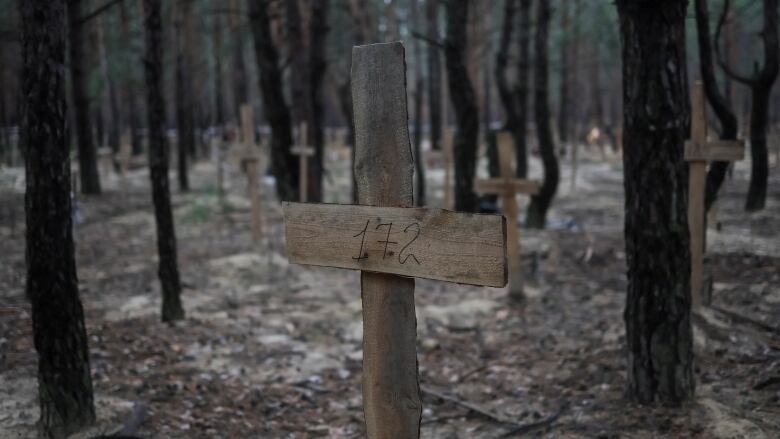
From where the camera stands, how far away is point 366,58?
106 inches

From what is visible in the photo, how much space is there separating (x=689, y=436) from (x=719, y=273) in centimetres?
448

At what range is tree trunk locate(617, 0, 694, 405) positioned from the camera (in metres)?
4.18

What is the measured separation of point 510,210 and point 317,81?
23.5ft

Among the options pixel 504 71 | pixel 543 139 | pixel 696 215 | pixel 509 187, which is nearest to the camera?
pixel 696 215

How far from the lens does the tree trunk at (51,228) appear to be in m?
3.88

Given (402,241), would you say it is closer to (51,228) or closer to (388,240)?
(388,240)

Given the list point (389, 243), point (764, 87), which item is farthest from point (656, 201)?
point (764, 87)

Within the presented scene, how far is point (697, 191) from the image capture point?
20.4 feet

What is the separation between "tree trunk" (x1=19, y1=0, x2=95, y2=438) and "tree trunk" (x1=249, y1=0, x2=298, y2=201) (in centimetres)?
1084

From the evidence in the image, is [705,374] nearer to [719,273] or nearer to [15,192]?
[719,273]

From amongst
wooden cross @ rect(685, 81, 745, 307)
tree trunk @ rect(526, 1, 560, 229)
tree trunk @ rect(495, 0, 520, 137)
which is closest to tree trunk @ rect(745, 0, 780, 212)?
tree trunk @ rect(526, 1, 560, 229)

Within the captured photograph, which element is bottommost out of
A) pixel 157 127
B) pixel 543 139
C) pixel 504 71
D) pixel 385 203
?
pixel 385 203

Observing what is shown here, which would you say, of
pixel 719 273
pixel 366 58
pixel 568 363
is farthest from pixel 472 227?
pixel 719 273

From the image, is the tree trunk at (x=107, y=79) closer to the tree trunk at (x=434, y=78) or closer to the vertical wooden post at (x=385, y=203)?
the tree trunk at (x=434, y=78)
